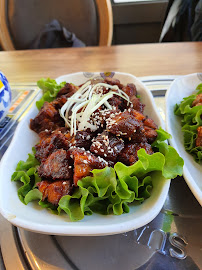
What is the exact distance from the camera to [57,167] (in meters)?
1.03

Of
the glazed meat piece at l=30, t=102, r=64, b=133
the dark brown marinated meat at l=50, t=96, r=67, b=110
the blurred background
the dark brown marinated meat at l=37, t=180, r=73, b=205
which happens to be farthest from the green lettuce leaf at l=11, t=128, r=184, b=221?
the blurred background

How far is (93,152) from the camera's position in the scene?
1.08 m

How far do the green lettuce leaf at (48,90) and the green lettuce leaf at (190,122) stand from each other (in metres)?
0.83

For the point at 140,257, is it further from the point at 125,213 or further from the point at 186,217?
the point at 186,217

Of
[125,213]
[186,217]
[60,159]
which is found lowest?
[186,217]

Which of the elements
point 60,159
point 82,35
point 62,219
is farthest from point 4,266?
point 82,35

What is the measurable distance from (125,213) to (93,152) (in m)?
0.30

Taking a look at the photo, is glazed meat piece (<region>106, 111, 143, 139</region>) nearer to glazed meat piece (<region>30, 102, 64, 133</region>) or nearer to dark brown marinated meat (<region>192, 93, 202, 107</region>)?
glazed meat piece (<region>30, 102, 64, 133</region>)

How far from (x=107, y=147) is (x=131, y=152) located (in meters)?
0.12

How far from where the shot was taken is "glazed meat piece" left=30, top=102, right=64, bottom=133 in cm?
139

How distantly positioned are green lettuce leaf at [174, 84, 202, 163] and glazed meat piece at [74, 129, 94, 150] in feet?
1.84

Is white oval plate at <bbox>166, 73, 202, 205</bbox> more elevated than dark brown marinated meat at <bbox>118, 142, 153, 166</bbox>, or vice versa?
dark brown marinated meat at <bbox>118, 142, 153, 166</bbox>

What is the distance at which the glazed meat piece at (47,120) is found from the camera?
4.57 ft

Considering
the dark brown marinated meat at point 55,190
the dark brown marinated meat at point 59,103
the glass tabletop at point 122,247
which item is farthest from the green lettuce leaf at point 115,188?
the dark brown marinated meat at point 59,103
